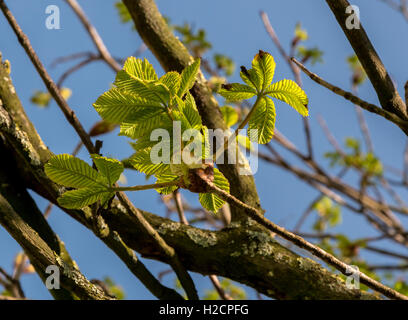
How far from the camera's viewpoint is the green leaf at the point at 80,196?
831 mm

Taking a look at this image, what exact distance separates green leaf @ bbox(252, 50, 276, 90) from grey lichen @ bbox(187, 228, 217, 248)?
2.11ft

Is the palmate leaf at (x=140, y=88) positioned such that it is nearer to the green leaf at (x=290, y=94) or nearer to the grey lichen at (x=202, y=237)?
the green leaf at (x=290, y=94)

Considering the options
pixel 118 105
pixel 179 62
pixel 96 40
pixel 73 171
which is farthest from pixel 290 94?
pixel 96 40

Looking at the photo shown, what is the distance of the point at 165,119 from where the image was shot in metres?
0.82

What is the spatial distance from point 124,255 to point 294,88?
0.66 metres

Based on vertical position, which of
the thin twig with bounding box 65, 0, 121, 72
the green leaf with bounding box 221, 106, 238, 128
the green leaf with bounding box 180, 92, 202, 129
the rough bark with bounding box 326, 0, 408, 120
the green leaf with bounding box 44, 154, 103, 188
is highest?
the thin twig with bounding box 65, 0, 121, 72

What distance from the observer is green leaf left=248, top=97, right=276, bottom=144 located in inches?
35.4

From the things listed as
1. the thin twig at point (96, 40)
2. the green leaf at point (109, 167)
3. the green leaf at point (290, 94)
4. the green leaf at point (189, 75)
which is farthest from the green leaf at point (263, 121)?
the thin twig at point (96, 40)

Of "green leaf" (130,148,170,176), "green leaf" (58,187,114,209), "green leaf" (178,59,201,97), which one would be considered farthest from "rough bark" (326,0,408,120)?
"green leaf" (58,187,114,209)

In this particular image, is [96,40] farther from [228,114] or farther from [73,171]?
[73,171]

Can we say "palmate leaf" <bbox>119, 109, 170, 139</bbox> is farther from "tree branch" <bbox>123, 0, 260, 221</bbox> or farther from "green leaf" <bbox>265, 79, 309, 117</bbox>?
"tree branch" <bbox>123, 0, 260, 221</bbox>

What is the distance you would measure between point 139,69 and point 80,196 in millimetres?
244
